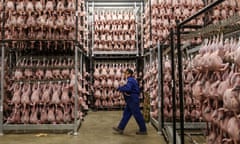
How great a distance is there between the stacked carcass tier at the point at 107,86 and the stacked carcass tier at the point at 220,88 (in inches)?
374

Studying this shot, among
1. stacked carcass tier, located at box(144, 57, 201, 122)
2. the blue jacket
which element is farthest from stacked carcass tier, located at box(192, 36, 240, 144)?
the blue jacket

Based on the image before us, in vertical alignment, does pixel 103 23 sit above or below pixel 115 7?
below

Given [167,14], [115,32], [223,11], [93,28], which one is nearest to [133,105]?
[167,14]

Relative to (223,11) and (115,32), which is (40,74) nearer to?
(223,11)

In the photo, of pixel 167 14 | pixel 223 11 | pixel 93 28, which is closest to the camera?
pixel 223 11

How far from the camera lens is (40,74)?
887cm

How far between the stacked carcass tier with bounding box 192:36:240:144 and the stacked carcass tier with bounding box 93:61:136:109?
951cm

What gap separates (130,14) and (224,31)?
10.7m

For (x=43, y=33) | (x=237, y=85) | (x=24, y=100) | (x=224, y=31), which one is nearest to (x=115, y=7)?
(x=43, y=33)

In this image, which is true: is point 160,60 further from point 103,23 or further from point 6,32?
point 103,23

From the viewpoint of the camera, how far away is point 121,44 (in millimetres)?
14492

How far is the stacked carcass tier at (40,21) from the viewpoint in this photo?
8.46 meters

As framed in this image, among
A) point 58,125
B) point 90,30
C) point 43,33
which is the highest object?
point 90,30

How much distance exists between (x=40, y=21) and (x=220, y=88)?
601cm
